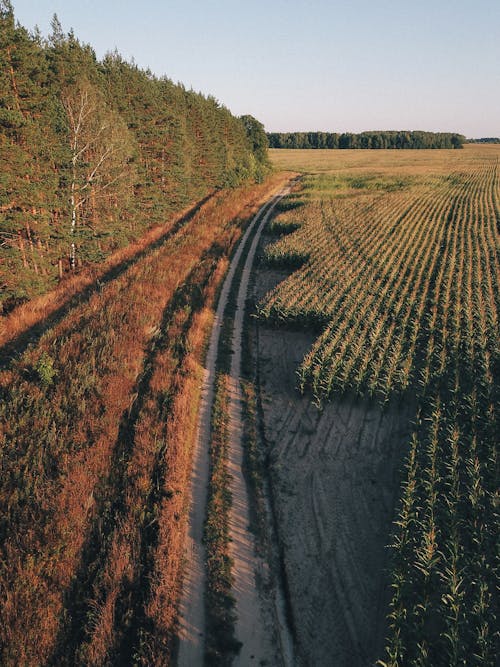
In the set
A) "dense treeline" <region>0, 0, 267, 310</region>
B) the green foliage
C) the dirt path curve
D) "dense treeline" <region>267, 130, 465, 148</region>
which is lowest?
the dirt path curve

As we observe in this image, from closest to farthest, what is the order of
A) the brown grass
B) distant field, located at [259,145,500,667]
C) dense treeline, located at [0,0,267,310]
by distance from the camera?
the brown grass < distant field, located at [259,145,500,667] < dense treeline, located at [0,0,267,310]

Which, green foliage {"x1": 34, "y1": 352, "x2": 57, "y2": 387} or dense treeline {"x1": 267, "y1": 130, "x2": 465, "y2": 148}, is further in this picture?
dense treeline {"x1": 267, "y1": 130, "x2": 465, "y2": 148}

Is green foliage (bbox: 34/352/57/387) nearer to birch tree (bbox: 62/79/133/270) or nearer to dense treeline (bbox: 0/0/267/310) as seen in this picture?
dense treeline (bbox: 0/0/267/310)

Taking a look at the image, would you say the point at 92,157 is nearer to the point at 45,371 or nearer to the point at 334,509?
the point at 45,371

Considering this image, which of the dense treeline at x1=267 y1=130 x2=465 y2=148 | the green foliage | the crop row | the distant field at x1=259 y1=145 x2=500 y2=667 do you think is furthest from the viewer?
the dense treeline at x1=267 y1=130 x2=465 y2=148

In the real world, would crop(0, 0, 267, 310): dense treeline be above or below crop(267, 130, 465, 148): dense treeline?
below

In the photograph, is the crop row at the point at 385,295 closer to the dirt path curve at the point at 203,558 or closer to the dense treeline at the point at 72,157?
the dirt path curve at the point at 203,558

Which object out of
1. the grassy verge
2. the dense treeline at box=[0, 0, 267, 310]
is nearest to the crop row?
the grassy verge
